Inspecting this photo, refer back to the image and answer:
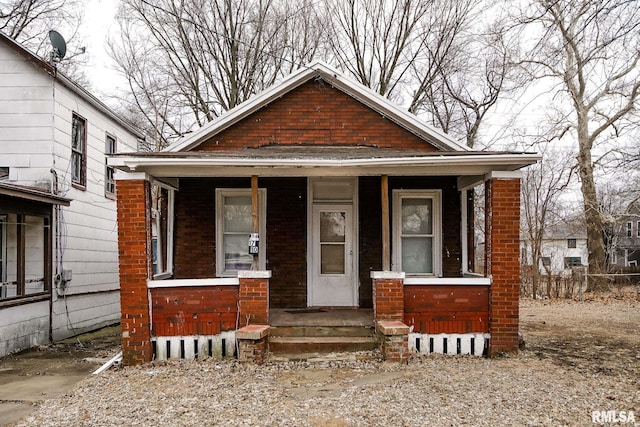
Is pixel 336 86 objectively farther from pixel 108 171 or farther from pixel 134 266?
pixel 108 171

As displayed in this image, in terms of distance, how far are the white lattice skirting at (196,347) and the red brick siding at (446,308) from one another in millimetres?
2646

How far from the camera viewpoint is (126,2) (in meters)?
20.5

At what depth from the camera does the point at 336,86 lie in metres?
9.58

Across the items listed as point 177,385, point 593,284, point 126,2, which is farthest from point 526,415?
point 126,2

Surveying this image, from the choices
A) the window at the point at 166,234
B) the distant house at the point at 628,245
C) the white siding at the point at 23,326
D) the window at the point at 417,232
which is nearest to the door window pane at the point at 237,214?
the window at the point at 166,234

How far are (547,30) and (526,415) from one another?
165 inches

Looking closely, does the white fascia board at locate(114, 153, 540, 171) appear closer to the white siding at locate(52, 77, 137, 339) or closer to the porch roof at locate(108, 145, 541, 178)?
the porch roof at locate(108, 145, 541, 178)

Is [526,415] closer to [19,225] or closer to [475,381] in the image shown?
[475,381]

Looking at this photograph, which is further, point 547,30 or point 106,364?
point 106,364

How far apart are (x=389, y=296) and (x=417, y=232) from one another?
7.20 feet

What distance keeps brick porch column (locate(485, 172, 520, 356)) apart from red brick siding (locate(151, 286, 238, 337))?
3843 mm

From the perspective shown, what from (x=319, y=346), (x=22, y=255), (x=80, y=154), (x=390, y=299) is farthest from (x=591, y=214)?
(x=22, y=255)

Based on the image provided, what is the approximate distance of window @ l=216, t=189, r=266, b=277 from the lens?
9.18 metres

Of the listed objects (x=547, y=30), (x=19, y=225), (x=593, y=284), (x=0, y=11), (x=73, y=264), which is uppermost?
(x=0, y=11)
